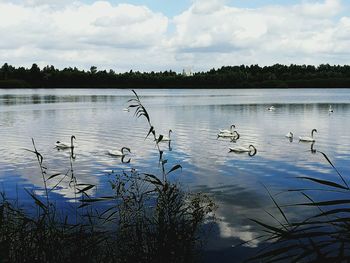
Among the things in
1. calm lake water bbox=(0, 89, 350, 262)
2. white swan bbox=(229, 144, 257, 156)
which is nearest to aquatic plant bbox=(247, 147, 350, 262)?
calm lake water bbox=(0, 89, 350, 262)

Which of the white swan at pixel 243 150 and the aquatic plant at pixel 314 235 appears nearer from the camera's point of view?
the aquatic plant at pixel 314 235

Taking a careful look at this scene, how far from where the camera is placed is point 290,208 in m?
11.7

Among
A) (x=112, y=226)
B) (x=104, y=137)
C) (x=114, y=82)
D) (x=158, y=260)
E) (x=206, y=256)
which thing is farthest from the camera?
(x=114, y=82)

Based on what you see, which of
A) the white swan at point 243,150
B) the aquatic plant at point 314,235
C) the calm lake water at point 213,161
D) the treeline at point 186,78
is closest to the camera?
A: the aquatic plant at point 314,235

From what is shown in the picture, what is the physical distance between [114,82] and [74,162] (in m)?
138

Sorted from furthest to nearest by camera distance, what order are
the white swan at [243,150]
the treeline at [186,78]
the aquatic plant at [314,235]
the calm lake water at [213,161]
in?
the treeline at [186,78], the white swan at [243,150], the calm lake water at [213,161], the aquatic plant at [314,235]

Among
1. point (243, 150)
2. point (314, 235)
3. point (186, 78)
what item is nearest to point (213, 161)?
point (243, 150)

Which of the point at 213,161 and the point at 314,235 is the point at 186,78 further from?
the point at 314,235

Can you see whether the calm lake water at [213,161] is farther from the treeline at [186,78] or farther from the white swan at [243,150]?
the treeline at [186,78]

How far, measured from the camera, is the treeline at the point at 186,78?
148125 millimetres

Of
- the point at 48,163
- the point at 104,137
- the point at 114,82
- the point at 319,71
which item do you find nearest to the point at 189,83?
the point at 114,82

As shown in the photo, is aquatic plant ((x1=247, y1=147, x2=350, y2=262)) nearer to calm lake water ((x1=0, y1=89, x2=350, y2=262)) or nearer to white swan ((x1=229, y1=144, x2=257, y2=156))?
calm lake water ((x1=0, y1=89, x2=350, y2=262))

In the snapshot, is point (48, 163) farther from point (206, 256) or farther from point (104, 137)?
point (206, 256)

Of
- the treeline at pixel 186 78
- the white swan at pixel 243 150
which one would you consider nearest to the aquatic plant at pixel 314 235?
the white swan at pixel 243 150
